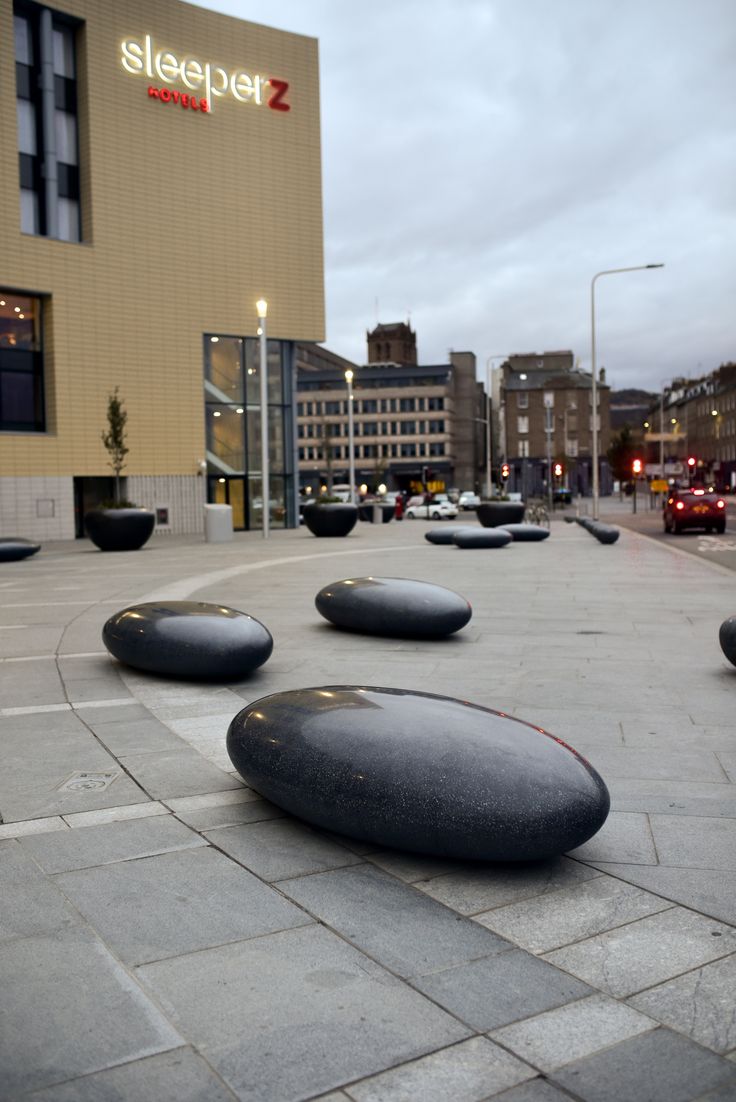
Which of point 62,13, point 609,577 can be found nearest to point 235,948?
point 609,577

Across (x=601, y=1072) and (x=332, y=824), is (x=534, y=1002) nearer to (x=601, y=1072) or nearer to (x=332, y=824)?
(x=601, y=1072)

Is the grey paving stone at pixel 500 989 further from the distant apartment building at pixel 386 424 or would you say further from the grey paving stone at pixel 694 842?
the distant apartment building at pixel 386 424

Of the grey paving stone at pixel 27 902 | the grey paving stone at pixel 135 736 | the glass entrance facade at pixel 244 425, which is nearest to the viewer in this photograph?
the grey paving stone at pixel 27 902

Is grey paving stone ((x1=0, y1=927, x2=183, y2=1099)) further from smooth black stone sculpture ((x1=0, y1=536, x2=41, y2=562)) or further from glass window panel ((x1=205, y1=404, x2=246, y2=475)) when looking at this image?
glass window panel ((x1=205, y1=404, x2=246, y2=475))

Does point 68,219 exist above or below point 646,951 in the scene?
above

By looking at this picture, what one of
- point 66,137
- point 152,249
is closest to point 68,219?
point 66,137

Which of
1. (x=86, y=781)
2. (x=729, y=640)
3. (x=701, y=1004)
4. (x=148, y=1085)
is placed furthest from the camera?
(x=729, y=640)

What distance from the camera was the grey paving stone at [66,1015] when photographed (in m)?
2.73

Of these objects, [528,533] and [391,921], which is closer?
[391,921]

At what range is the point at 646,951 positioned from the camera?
343 cm

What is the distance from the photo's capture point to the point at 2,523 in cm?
3453

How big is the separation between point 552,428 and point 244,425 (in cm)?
8684

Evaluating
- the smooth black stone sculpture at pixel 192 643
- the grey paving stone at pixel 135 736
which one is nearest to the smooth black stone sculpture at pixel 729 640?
the smooth black stone sculpture at pixel 192 643

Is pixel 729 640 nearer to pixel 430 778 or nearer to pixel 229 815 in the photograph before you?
pixel 430 778
